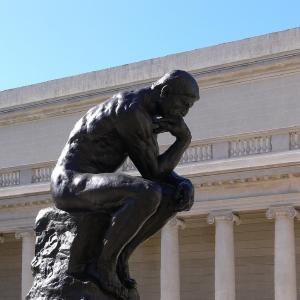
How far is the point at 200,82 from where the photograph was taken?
3791 cm

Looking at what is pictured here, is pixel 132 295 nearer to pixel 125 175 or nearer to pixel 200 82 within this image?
pixel 125 175

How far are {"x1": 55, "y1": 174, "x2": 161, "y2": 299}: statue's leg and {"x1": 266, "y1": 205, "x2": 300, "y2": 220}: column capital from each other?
24114mm

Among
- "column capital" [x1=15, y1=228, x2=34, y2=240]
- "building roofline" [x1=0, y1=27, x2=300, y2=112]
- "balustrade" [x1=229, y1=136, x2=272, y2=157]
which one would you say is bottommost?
"column capital" [x1=15, y1=228, x2=34, y2=240]

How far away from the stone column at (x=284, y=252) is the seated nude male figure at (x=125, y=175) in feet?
77.9

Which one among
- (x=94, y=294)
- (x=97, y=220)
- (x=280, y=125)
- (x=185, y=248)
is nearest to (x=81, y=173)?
(x=97, y=220)

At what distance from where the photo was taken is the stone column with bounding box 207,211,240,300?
31.9 metres

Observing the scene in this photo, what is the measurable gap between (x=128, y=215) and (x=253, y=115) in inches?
1190

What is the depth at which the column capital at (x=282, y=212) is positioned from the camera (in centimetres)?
3069

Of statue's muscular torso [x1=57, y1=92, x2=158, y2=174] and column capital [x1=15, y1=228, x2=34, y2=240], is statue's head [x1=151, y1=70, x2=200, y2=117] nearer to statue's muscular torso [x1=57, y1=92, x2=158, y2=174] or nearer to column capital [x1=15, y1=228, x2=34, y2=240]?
statue's muscular torso [x1=57, y1=92, x2=158, y2=174]

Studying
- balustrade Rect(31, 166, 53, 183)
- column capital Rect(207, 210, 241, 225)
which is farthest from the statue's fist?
balustrade Rect(31, 166, 53, 183)

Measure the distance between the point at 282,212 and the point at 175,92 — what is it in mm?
24119

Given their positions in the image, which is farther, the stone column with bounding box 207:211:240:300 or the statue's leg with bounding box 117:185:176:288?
the stone column with bounding box 207:211:240:300

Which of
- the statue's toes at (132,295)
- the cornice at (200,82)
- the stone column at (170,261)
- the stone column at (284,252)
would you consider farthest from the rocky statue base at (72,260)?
the cornice at (200,82)

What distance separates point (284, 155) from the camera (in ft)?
101
